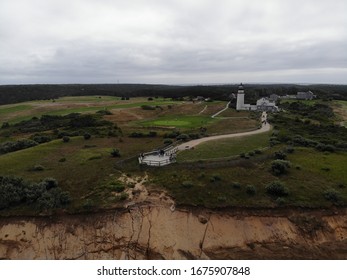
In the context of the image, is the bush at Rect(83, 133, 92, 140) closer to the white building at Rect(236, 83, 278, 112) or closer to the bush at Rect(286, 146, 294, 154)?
the bush at Rect(286, 146, 294, 154)

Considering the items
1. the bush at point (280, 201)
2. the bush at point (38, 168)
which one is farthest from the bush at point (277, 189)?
the bush at point (38, 168)

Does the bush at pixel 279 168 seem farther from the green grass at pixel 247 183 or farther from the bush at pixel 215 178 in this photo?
the bush at pixel 215 178

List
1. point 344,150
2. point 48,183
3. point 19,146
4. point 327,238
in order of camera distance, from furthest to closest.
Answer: point 19,146 → point 344,150 → point 48,183 → point 327,238

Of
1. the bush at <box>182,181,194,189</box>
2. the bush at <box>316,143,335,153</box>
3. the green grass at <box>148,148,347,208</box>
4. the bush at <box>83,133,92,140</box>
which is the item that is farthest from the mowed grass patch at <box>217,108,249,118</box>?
the bush at <box>182,181,194,189</box>

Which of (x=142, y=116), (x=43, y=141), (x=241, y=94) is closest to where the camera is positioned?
(x=43, y=141)

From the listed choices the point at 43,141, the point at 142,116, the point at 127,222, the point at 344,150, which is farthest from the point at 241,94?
the point at 127,222

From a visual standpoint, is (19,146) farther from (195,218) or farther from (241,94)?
(241,94)

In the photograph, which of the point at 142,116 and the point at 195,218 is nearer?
the point at 195,218
